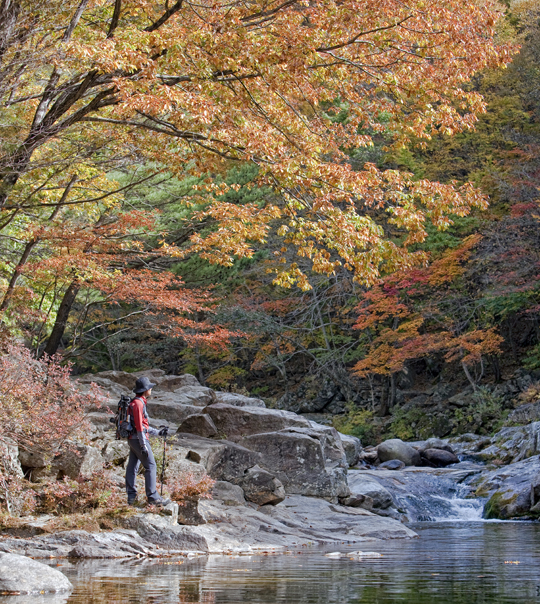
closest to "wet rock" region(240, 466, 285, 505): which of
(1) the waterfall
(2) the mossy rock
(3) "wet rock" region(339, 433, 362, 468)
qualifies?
(1) the waterfall

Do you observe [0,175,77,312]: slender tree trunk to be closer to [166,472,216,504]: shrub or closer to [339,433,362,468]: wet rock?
[166,472,216,504]: shrub

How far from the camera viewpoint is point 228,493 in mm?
10117

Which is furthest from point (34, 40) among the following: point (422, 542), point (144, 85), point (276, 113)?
point (422, 542)

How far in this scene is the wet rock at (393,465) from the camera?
18.5 metres

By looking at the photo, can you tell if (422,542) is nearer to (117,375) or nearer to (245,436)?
(245,436)

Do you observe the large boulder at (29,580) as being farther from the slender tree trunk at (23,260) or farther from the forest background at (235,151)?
the slender tree trunk at (23,260)

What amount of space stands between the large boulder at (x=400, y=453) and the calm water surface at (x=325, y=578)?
11.1 metres

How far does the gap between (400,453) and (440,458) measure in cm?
115

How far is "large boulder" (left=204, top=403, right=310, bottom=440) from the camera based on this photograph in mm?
12836

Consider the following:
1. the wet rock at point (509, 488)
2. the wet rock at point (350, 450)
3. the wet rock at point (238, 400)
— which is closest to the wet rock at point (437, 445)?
the wet rock at point (350, 450)

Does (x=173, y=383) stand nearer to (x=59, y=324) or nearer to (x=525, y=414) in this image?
(x=59, y=324)

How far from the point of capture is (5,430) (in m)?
8.12

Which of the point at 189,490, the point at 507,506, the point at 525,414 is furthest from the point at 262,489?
the point at 525,414

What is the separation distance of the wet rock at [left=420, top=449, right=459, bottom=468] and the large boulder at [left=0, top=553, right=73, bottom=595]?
15598 millimetres
